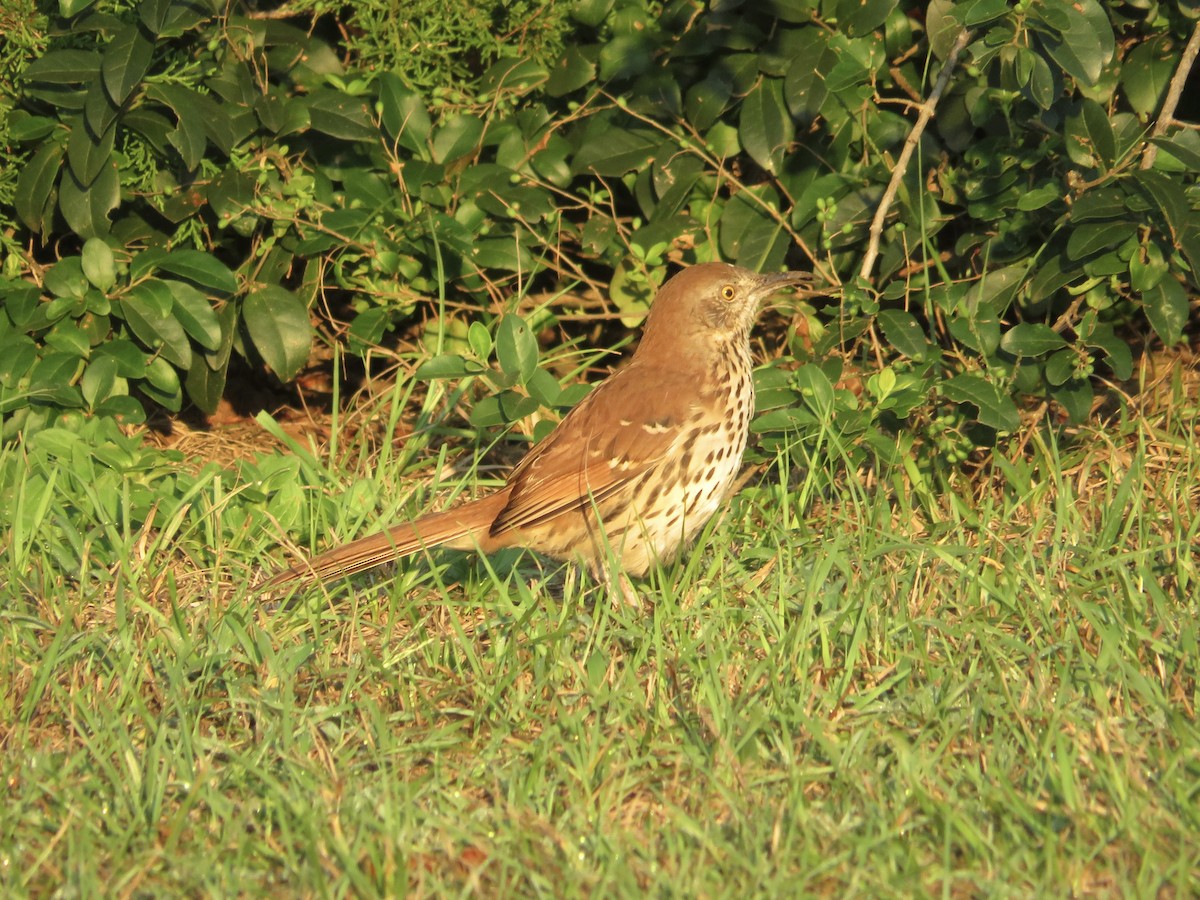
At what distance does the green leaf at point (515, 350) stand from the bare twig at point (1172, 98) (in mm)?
1695

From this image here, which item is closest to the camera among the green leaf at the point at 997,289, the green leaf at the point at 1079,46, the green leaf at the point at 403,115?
the green leaf at the point at 1079,46

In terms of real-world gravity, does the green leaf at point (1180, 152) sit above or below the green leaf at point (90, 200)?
below

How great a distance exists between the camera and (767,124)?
14.6 ft

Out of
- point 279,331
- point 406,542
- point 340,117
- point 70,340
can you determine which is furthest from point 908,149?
point 70,340

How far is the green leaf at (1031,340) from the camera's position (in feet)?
13.6

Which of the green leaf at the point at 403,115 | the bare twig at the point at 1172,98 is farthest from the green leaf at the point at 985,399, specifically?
the green leaf at the point at 403,115

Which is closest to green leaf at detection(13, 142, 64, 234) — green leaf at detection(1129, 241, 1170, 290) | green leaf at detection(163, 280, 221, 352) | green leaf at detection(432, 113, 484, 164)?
green leaf at detection(163, 280, 221, 352)

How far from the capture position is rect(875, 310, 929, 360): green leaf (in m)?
4.16

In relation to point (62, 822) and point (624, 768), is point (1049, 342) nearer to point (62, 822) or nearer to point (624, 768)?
point (624, 768)

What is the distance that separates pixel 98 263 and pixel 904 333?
2313mm

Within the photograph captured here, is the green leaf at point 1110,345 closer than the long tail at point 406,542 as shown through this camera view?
No

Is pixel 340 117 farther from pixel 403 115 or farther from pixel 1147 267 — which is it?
pixel 1147 267

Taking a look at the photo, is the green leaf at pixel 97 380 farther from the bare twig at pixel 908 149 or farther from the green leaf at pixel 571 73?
the bare twig at pixel 908 149

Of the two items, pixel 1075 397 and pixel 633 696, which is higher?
pixel 633 696
